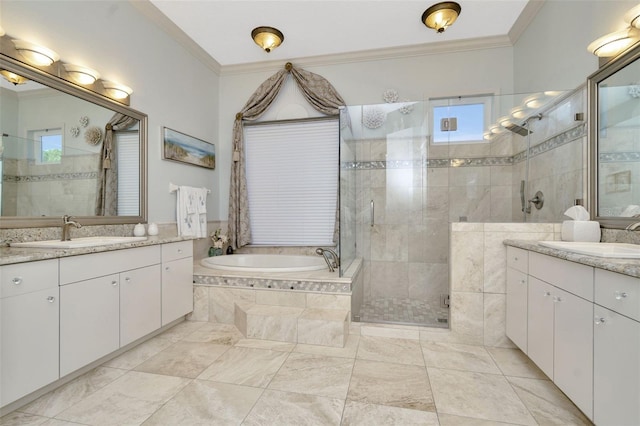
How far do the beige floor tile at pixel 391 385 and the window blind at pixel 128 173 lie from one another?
2.28m

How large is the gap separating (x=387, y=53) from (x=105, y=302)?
3.59 meters

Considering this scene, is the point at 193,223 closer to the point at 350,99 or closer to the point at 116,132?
the point at 116,132

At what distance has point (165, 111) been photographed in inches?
112

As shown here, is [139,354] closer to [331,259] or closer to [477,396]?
[331,259]

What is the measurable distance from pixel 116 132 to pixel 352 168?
221 centimetres

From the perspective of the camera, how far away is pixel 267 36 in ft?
9.12

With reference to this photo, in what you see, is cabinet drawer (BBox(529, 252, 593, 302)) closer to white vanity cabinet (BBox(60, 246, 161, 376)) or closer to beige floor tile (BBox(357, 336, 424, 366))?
beige floor tile (BBox(357, 336, 424, 366))

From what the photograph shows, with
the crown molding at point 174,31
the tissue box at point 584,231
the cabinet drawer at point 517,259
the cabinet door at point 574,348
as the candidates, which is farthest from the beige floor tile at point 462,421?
the crown molding at point 174,31

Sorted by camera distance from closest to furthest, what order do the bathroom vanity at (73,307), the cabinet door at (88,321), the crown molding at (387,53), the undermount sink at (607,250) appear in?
the undermount sink at (607,250)
the bathroom vanity at (73,307)
the cabinet door at (88,321)
the crown molding at (387,53)

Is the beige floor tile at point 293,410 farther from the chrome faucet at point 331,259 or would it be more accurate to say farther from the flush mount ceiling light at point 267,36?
the flush mount ceiling light at point 267,36

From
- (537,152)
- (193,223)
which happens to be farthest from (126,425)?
(537,152)

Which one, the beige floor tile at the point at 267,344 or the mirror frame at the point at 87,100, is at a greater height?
the mirror frame at the point at 87,100

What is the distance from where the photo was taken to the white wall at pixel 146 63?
1.88 meters

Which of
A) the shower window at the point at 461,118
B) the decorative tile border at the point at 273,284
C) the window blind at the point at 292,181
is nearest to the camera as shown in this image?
the decorative tile border at the point at 273,284
